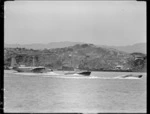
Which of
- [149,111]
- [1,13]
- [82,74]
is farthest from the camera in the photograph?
[82,74]

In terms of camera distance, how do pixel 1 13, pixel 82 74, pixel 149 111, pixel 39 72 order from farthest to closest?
pixel 39 72, pixel 82 74, pixel 1 13, pixel 149 111

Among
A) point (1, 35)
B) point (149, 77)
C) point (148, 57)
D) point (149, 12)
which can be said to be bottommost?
point (149, 77)

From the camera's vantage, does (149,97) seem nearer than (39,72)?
Yes

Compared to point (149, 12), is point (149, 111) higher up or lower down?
lower down

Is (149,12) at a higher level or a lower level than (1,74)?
higher

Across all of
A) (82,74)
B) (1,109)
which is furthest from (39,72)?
(1,109)

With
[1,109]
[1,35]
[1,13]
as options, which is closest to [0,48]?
[1,35]

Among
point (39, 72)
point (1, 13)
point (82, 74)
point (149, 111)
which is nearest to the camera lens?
point (149, 111)

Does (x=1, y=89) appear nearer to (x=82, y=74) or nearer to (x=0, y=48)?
(x=0, y=48)

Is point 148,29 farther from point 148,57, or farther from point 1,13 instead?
point 1,13
